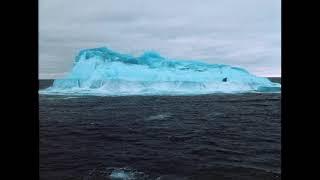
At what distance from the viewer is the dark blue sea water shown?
766 cm

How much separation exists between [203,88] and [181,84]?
2.42 meters

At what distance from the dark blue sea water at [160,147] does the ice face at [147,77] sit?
16.9 m

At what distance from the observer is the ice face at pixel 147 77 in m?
35.7

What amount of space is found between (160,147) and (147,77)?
2568 cm

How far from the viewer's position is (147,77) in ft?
119

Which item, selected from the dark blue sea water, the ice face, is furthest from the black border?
the ice face

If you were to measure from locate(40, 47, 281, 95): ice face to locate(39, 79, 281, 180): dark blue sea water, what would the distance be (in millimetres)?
16937

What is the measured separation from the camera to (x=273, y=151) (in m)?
10.1

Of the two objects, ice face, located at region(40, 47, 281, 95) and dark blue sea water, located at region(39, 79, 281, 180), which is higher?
ice face, located at region(40, 47, 281, 95)

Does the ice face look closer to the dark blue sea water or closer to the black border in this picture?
the dark blue sea water
